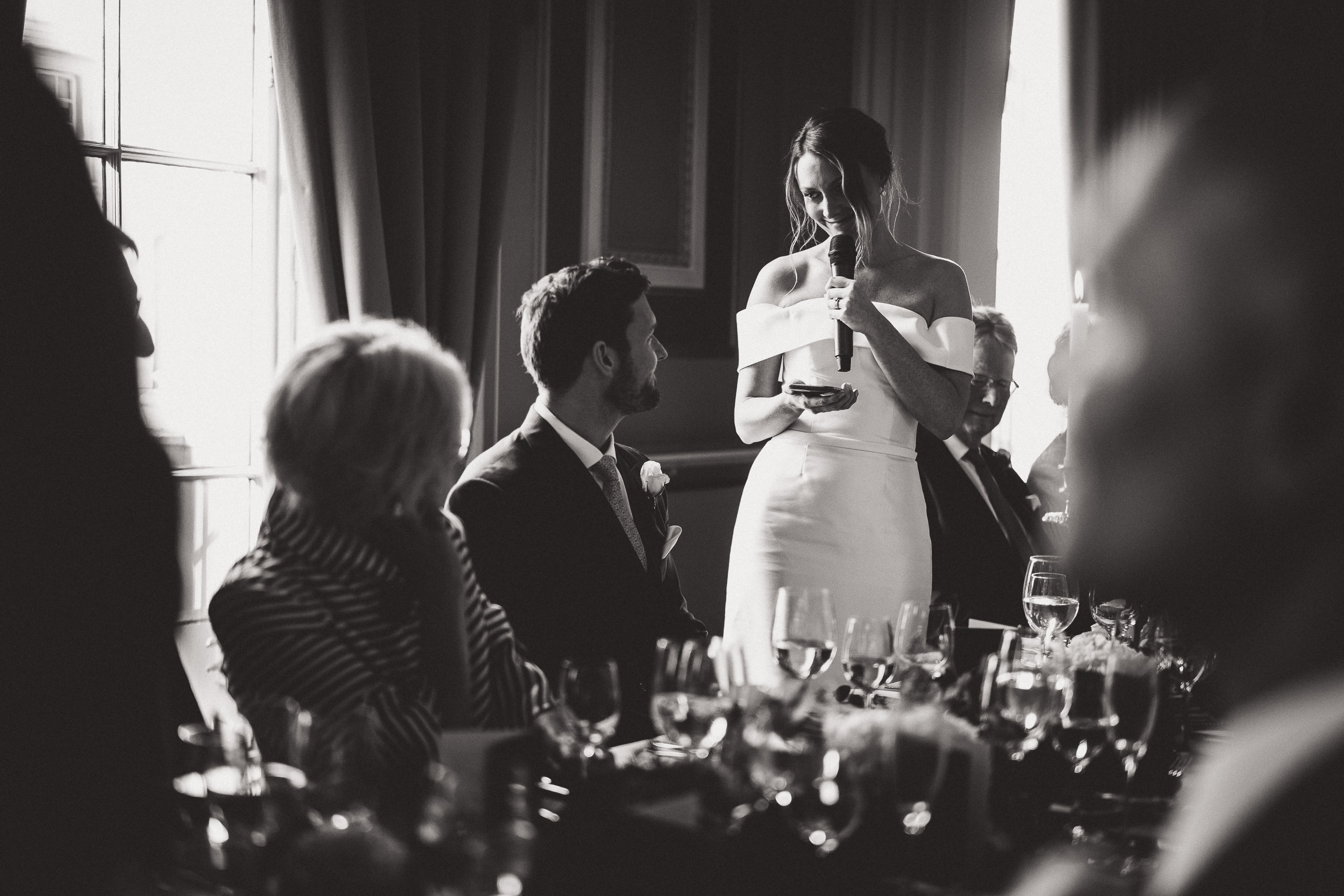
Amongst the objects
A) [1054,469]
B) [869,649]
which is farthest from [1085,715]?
[1054,469]

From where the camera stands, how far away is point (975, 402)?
11.6ft

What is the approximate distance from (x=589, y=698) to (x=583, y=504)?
954 millimetres

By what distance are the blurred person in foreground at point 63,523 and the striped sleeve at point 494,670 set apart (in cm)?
67

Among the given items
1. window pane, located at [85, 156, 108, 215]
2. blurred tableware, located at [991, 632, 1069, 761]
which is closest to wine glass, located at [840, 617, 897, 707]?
blurred tableware, located at [991, 632, 1069, 761]

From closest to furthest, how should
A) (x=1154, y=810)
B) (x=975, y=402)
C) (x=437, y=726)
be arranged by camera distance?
(x=1154, y=810) < (x=437, y=726) < (x=975, y=402)

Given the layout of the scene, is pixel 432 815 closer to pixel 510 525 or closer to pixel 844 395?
pixel 510 525

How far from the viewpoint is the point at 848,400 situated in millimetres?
3064

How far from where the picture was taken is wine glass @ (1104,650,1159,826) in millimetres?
1501

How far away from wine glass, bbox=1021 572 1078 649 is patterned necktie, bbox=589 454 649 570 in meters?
0.75

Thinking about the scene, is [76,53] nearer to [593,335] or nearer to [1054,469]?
[593,335]

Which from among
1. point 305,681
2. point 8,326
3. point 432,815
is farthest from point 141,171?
point 432,815

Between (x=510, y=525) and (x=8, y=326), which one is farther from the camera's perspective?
(x=510, y=525)

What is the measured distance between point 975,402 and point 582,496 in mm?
1455

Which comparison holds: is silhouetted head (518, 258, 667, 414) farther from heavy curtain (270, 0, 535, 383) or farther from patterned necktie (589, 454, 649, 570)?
heavy curtain (270, 0, 535, 383)
